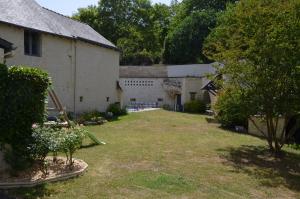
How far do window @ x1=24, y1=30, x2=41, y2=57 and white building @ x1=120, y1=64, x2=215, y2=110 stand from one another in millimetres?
22234

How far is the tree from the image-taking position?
15.4m

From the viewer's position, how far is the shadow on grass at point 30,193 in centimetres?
920

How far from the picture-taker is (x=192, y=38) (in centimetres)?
5122

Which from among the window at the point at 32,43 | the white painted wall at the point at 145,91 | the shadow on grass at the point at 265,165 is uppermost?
the window at the point at 32,43

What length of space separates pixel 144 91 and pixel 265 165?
3181cm

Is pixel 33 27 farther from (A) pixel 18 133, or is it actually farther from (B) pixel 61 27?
(A) pixel 18 133

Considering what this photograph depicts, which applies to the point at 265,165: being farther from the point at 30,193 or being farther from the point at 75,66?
the point at 75,66

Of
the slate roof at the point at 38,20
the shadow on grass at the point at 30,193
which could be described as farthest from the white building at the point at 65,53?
the shadow on grass at the point at 30,193

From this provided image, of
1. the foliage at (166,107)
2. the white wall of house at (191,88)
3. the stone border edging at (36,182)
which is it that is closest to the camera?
the stone border edging at (36,182)

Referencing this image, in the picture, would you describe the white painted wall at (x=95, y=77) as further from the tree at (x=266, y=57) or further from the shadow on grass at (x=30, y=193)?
the shadow on grass at (x=30, y=193)

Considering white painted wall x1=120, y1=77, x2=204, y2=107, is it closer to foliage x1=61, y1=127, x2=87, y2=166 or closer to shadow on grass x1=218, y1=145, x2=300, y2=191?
shadow on grass x1=218, y1=145, x2=300, y2=191

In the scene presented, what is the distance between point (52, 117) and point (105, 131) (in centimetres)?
283

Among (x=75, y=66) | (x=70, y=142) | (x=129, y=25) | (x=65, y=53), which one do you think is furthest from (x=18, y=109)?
(x=129, y=25)

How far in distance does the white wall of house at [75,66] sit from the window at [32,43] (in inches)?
9.2
